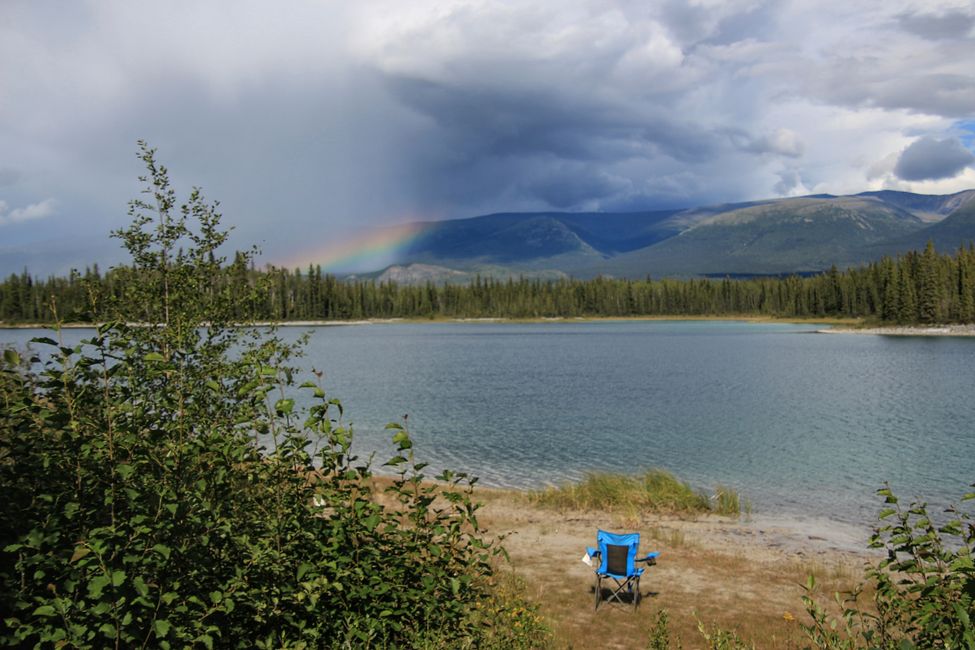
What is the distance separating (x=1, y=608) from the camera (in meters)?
3.85

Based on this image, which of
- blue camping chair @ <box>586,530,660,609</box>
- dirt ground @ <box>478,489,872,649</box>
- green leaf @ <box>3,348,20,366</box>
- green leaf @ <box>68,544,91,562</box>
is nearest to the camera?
green leaf @ <box>68,544,91,562</box>

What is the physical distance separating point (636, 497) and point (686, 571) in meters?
5.93

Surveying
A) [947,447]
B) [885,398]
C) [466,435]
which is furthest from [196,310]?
[885,398]

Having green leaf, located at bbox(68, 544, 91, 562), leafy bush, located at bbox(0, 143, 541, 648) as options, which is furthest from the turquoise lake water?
green leaf, located at bbox(68, 544, 91, 562)

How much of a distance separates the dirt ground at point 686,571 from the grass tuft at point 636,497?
660mm

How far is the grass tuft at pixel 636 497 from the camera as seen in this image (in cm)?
1911

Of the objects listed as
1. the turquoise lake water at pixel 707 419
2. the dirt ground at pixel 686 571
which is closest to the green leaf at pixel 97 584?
the turquoise lake water at pixel 707 419

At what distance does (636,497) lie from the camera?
19.4 m

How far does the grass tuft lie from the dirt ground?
0.66 m

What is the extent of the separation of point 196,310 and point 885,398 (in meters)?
45.0

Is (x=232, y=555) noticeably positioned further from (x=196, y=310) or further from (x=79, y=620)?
(x=196, y=310)

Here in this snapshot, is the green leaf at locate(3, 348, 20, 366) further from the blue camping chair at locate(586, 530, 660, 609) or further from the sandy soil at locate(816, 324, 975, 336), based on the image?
the sandy soil at locate(816, 324, 975, 336)

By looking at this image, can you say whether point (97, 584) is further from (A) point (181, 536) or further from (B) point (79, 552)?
(A) point (181, 536)

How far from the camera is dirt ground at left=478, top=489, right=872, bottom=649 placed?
1039 centimetres
